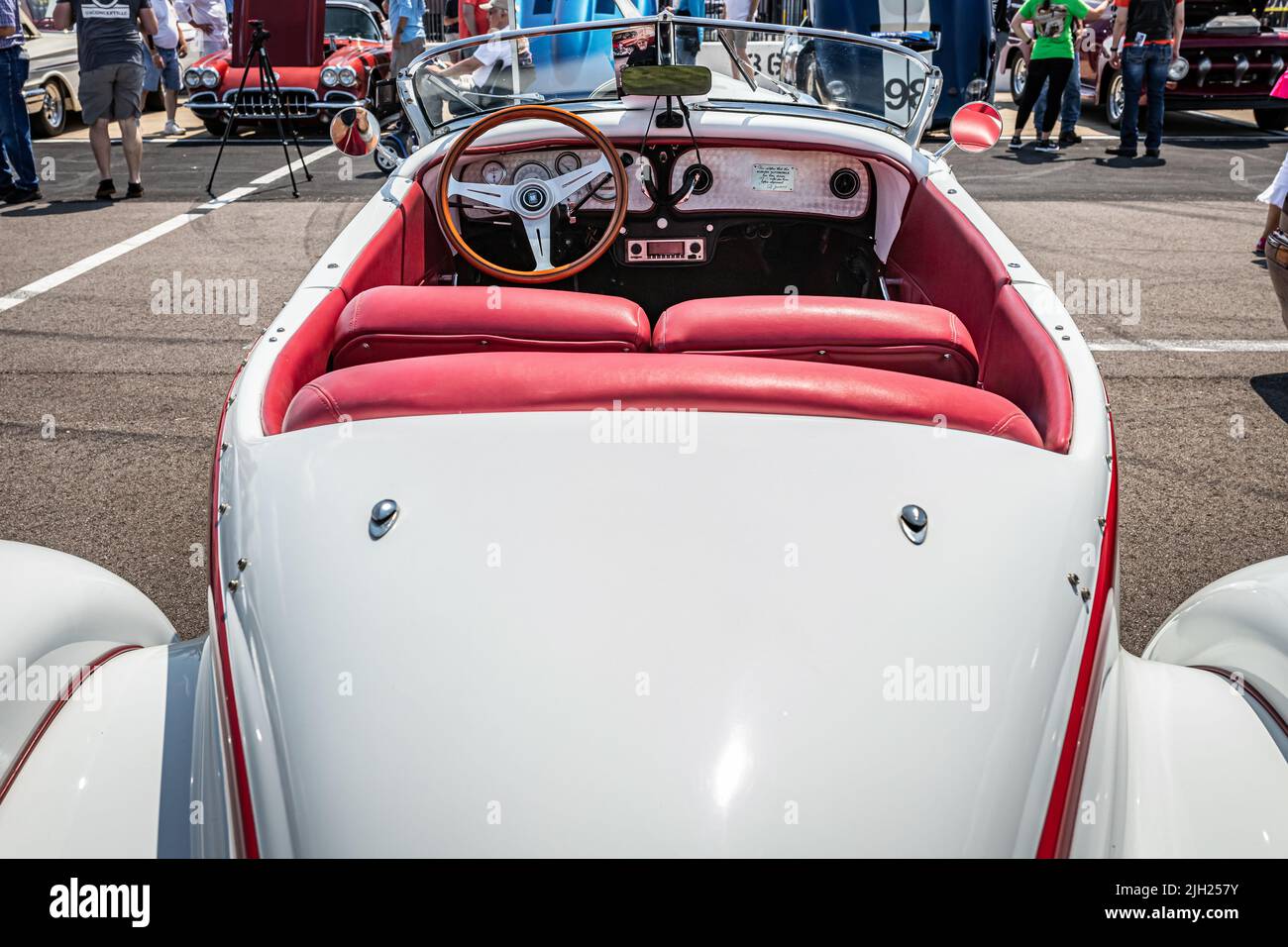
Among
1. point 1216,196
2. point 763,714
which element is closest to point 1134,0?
point 1216,196

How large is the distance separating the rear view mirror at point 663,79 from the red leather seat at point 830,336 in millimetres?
1318

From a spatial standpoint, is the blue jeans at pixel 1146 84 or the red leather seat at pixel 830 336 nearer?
the red leather seat at pixel 830 336

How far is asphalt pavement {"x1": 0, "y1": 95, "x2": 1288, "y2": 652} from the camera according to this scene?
10.6ft

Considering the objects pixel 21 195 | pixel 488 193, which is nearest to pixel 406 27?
pixel 21 195

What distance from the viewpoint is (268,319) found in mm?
5258

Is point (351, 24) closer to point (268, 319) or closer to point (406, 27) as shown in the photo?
point (406, 27)

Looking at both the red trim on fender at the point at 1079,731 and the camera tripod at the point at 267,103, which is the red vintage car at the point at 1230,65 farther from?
the red trim on fender at the point at 1079,731

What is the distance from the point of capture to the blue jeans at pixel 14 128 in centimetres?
727

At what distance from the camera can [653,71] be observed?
3111 millimetres

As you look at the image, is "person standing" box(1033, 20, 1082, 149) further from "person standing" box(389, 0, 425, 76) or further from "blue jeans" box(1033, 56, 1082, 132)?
"person standing" box(389, 0, 425, 76)

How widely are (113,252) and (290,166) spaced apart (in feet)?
6.65

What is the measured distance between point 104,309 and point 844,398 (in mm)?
4895
